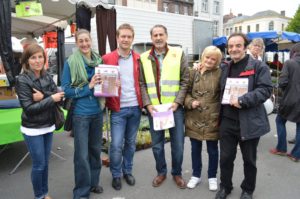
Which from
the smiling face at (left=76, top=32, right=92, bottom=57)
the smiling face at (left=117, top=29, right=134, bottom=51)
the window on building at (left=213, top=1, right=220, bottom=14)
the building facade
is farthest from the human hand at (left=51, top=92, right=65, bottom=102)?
the building facade

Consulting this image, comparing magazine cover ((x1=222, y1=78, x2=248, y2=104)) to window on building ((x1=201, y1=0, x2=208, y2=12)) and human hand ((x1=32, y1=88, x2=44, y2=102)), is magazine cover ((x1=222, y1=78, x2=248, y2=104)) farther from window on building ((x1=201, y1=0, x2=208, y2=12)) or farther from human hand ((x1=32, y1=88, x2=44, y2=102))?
window on building ((x1=201, y1=0, x2=208, y2=12))

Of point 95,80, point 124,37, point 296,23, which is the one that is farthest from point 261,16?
point 95,80

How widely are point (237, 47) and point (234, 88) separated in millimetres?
426

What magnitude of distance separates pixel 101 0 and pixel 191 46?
7.98m

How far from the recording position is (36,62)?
278cm

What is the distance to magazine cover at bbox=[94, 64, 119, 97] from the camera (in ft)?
9.45

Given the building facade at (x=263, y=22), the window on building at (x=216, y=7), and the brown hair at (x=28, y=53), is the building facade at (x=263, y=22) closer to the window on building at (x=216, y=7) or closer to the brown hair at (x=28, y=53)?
the window on building at (x=216, y=7)

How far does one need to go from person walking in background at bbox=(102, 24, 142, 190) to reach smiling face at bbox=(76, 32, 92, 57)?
33cm

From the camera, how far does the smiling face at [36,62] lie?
9.09ft

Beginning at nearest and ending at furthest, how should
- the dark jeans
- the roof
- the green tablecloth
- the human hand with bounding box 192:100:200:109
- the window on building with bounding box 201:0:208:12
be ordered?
the dark jeans, the human hand with bounding box 192:100:200:109, the green tablecloth, the window on building with bounding box 201:0:208:12, the roof

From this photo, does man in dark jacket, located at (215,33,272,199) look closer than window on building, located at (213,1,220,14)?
Yes

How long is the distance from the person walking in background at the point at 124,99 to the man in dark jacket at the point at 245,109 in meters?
1.03

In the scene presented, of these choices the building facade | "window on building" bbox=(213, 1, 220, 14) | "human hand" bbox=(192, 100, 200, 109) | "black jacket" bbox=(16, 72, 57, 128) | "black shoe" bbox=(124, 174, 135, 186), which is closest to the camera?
"black jacket" bbox=(16, 72, 57, 128)

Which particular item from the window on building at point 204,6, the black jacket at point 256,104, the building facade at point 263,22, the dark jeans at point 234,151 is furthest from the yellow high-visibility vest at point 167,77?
the building facade at point 263,22
